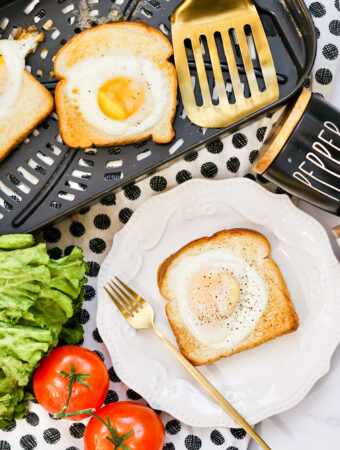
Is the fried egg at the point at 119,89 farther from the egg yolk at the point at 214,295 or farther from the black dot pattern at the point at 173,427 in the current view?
the black dot pattern at the point at 173,427

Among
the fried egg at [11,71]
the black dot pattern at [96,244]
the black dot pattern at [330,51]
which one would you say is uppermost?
the fried egg at [11,71]

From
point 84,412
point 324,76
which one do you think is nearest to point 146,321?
point 84,412

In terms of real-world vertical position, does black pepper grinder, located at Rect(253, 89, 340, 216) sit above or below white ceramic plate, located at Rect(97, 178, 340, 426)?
above

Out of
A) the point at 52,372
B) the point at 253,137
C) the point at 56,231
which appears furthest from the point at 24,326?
the point at 253,137

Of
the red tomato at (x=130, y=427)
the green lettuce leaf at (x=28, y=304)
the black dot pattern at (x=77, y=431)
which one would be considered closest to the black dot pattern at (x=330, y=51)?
the green lettuce leaf at (x=28, y=304)

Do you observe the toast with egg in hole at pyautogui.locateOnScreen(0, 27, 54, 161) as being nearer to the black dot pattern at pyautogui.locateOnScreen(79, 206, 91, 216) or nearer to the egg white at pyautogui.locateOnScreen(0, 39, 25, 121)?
the egg white at pyautogui.locateOnScreen(0, 39, 25, 121)

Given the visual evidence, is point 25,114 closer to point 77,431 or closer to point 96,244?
point 96,244

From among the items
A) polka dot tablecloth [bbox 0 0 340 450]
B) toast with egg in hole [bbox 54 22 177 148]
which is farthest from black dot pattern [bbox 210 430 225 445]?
toast with egg in hole [bbox 54 22 177 148]
